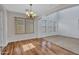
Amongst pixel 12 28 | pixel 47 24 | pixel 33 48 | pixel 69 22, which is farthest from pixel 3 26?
pixel 69 22

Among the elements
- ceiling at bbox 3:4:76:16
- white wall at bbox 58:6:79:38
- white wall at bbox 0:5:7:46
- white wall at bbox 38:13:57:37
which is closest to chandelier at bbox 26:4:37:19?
ceiling at bbox 3:4:76:16

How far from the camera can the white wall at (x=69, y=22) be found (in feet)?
6.57

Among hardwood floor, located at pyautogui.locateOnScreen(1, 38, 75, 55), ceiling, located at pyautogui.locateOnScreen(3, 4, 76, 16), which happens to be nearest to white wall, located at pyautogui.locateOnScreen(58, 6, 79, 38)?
ceiling, located at pyautogui.locateOnScreen(3, 4, 76, 16)

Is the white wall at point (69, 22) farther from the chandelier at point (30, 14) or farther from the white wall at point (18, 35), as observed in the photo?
the chandelier at point (30, 14)

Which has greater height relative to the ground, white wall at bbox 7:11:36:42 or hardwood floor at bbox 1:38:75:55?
white wall at bbox 7:11:36:42

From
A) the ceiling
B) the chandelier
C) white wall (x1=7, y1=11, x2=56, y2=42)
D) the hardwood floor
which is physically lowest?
the hardwood floor

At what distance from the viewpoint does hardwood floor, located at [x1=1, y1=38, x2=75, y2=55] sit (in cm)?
200

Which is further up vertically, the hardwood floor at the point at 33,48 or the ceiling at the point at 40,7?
the ceiling at the point at 40,7

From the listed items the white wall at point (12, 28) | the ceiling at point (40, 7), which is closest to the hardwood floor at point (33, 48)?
the white wall at point (12, 28)

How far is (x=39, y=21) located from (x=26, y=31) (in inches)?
12.9

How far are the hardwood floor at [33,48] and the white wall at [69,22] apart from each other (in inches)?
13.0

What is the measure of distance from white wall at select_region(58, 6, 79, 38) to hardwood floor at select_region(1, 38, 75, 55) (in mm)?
330

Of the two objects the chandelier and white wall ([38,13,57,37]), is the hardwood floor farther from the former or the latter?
the chandelier
